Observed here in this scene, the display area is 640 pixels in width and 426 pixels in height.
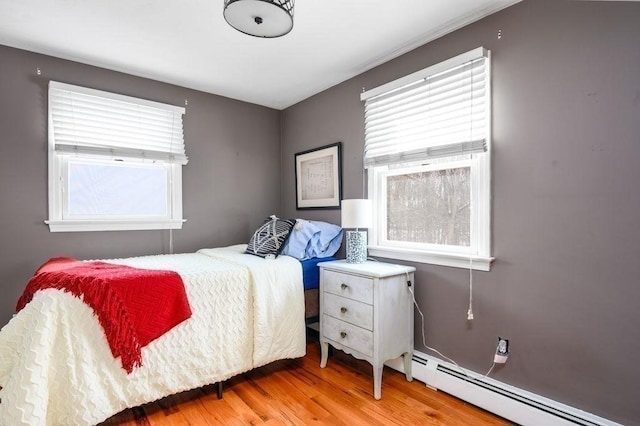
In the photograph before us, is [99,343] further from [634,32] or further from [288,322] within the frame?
[634,32]

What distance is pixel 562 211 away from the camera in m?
1.67

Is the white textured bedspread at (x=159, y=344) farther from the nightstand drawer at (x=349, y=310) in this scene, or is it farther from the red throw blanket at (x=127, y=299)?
the nightstand drawer at (x=349, y=310)

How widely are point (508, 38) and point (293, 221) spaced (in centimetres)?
191

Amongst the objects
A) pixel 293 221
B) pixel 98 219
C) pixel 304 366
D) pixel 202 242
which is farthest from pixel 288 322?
pixel 98 219

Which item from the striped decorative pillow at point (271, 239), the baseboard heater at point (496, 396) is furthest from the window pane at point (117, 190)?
the baseboard heater at point (496, 396)

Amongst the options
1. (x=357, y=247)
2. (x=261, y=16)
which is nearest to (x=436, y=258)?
(x=357, y=247)

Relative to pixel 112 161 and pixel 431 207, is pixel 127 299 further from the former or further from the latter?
pixel 431 207

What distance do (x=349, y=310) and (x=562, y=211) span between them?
1.36 meters

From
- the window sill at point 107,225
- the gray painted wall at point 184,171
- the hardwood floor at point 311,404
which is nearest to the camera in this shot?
the hardwood floor at point 311,404

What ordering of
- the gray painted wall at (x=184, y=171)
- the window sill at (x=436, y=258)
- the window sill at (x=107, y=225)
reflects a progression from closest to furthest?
the window sill at (x=436, y=258) < the gray painted wall at (x=184, y=171) < the window sill at (x=107, y=225)

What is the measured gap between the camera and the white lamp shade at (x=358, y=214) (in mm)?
2418

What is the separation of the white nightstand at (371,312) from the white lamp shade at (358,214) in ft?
0.98

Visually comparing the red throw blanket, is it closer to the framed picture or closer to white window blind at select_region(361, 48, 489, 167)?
the framed picture

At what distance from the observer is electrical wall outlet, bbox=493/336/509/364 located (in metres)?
1.84
